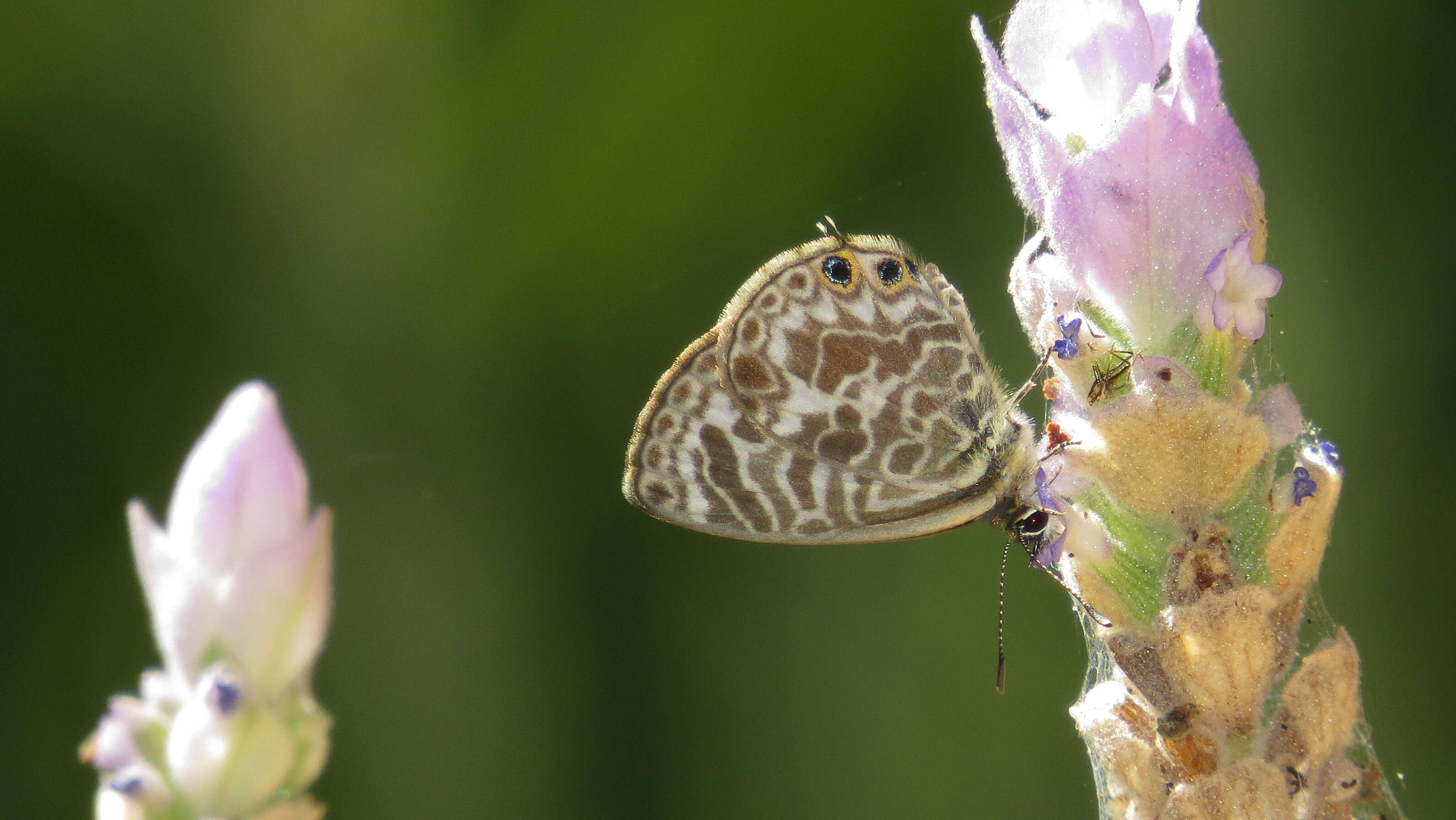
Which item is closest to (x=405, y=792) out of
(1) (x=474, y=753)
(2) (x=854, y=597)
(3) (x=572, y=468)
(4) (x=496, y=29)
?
(1) (x=474, y=753)

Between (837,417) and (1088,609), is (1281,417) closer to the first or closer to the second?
(1088,609)

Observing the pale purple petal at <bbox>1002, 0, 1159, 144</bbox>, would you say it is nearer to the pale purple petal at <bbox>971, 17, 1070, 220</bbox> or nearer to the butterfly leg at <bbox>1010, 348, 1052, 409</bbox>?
the pale purple petal at <bbox>971, 17, 1070, 220</bbox>

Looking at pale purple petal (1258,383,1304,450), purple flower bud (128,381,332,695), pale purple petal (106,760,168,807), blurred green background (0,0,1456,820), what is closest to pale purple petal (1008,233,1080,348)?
pale purple petal (1258,383,1304,450)

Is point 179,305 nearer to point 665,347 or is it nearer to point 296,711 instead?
point 665,347

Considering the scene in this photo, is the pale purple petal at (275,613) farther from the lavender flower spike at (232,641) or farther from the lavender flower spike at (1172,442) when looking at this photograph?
the lavender flower spike at (1172,442)

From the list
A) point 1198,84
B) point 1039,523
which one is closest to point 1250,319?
point 1198,84
